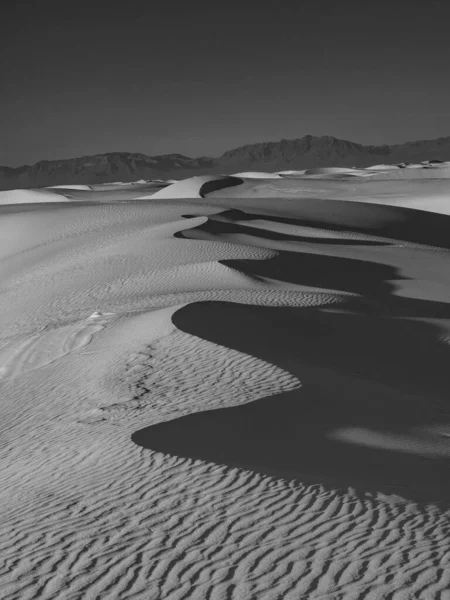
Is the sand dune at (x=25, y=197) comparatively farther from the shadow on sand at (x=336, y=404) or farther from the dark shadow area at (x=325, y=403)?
the dark shadow area at (x=325, y=403)

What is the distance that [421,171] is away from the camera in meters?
71.4

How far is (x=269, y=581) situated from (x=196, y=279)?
477 inches

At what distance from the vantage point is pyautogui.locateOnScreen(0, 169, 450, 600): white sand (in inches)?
165

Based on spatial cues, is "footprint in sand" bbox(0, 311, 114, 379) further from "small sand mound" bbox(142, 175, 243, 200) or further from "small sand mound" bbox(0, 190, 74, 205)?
"small sand mound" bbox(0, 190, 74, 205)

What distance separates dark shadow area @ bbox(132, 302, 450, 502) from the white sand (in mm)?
32

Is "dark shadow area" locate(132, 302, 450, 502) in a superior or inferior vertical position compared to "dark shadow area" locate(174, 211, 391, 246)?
inferior

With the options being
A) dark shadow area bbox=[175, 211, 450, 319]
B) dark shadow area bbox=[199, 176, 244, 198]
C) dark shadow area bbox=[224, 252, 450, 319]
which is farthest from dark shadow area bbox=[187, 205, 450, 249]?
dark shadow area bbox=[199, 176, 244, 198]

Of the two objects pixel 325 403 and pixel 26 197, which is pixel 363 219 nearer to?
pixel 325 403

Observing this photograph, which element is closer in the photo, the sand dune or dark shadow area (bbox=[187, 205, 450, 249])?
dark shadow area (bbox=[187, 205, 450, 249])

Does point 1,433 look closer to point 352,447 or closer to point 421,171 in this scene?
point 352,447

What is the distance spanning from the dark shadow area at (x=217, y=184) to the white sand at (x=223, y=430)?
35.5m

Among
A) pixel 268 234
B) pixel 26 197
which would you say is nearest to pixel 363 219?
pixel 268 234

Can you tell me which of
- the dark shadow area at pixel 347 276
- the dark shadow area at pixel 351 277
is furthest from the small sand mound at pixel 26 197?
the dark shadow area at pixel 351 277

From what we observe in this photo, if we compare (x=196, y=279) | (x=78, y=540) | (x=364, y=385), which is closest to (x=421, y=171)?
(x=196, y=279)
